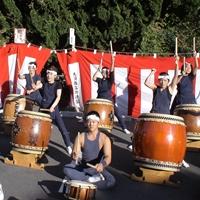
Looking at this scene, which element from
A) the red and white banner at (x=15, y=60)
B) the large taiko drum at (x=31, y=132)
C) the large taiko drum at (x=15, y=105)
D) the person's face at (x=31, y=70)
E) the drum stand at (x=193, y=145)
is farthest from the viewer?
the red and white banner at (x=15, y=60)

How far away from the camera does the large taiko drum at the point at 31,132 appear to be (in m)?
7.70

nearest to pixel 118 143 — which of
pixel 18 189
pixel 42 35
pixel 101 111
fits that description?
pixel 101 111

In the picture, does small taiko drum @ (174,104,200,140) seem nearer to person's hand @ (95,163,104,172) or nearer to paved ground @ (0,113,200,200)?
paved ground @ (0,113,200,200)

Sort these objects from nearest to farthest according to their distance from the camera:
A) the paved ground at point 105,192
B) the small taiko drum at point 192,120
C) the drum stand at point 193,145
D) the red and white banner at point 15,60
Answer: the paved ground at point 105,192, the small taiko drum at point 192,120, the drum stand at point 193,145, the red and white banner at point 15,60

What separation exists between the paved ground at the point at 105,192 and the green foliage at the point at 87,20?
15.1 feet

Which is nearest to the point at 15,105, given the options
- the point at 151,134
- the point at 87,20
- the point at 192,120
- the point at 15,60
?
the point at 15,60

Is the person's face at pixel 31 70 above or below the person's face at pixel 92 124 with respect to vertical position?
above

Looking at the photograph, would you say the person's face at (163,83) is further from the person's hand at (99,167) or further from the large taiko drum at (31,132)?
the person's hand at (99,167)

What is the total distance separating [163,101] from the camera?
802 cm

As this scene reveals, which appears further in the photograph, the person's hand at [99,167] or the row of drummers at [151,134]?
the row of drummers at [151,134]

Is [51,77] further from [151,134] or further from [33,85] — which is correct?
[151,134]

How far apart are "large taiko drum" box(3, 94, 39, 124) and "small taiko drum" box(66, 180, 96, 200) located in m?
3.93

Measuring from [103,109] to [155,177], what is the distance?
2.61 metres

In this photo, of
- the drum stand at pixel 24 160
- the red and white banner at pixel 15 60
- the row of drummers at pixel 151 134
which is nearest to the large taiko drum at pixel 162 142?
the row of drummers at pixel 151 134
